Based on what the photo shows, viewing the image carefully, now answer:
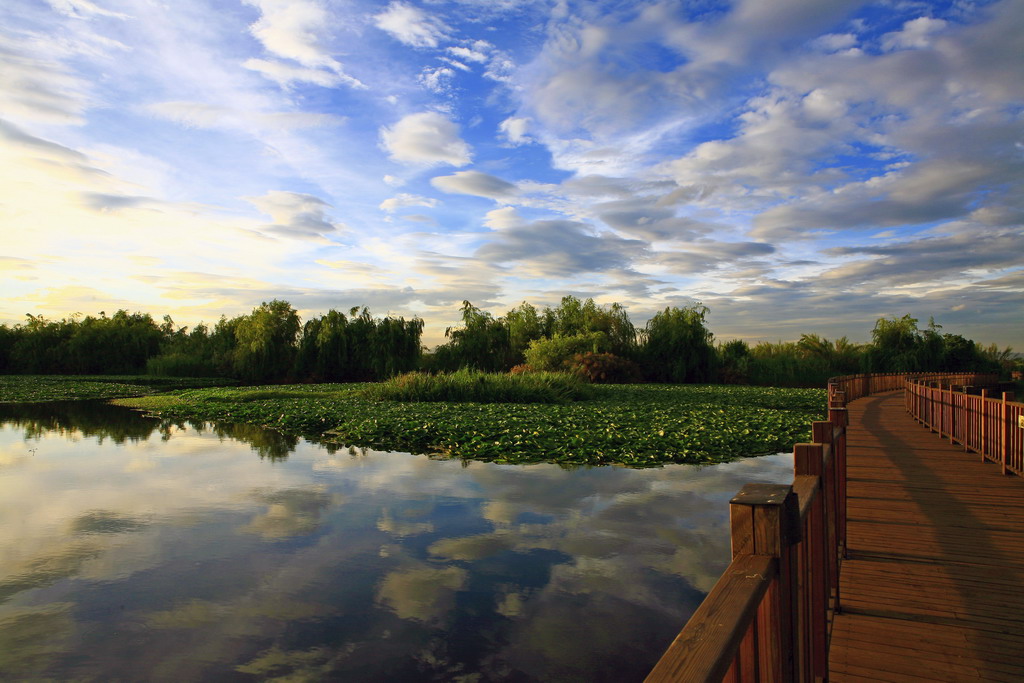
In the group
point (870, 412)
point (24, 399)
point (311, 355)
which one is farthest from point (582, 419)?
point (311, 355)

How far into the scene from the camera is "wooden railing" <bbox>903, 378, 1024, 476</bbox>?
8.30 meters

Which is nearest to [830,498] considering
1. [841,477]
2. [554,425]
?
[841,477]

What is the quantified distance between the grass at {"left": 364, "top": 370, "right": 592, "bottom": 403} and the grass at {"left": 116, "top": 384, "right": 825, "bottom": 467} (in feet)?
2.61

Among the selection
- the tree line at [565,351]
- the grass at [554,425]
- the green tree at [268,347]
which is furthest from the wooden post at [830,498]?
the green tree at [268,347]

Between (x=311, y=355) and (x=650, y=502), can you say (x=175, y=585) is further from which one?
(x=311, y=355)

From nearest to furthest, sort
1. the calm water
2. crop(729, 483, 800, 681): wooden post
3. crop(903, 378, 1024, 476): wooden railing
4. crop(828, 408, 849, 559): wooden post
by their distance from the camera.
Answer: crop(729, 483, 800, 681): wooden post
the calm water
crop(828, 408, 849, 559): wooden post
crop(903, 378, 1024, 476): wooden railing

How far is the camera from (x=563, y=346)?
116 ft

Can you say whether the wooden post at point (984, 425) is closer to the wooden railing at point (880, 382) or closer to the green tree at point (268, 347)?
the wooden railing at point (880, 382)

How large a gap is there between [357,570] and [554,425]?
360 inches

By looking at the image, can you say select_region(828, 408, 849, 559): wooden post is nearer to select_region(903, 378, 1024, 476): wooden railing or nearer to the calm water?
the calm water

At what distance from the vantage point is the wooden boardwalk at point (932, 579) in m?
3.20

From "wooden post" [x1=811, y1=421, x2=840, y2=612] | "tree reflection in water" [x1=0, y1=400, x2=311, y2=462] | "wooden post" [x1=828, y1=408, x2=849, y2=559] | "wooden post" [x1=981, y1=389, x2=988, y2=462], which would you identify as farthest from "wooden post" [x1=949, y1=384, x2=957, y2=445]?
"tree reflection in water" [x1=0, y1=400, x2=311, y2=462]

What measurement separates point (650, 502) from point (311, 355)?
35755 mm

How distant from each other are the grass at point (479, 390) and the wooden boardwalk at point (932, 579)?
13432 mm
